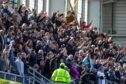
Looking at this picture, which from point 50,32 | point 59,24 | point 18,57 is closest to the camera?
point 18,57

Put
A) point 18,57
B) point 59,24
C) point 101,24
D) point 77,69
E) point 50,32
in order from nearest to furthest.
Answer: point 18,57 < point 77,69 < point 50,32 < point 59,24 < point 101,24

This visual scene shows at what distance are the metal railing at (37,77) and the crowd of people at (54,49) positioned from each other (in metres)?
0.23

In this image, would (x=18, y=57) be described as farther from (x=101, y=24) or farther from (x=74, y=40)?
(x=101, y=24)

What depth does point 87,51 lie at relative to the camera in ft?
116

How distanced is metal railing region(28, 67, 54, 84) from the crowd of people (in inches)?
9.1

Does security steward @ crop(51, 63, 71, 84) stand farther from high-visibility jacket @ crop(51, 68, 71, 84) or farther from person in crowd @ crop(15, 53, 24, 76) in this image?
person in crowd @ crop(15, 53, 24, 76)

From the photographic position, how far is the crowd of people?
95.7 ft

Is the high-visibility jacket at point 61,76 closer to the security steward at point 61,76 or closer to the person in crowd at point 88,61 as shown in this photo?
the security steward at point 61,76

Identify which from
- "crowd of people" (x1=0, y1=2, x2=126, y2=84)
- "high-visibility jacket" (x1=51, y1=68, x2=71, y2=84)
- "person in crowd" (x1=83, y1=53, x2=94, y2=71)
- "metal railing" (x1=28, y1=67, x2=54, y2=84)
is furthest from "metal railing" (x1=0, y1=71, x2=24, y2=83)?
Answer: "person in crowd" (x1=83, y1=53, x2=94, y2=71)

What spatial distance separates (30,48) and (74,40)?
22.1 feet

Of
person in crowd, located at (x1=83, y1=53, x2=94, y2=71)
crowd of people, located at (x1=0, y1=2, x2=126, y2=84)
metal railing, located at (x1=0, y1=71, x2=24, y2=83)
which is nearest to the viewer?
metal railing, located at (x1=0, y1=71, x2=24, y2=83)

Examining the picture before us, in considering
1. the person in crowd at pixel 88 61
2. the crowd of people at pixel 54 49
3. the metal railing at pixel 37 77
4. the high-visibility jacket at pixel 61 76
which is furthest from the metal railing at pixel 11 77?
the person in crowd at pixel 88 61

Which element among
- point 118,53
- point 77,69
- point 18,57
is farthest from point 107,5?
point 18,57

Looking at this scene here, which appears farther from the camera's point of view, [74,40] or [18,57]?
[74,40]
